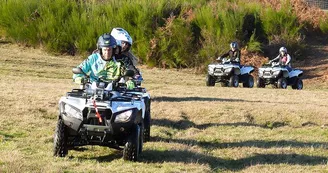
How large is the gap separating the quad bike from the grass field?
224mm

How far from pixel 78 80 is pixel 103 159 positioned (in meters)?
1.09

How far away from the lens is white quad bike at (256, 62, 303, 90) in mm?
24141

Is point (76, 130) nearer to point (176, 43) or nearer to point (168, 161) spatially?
point (168, 161)

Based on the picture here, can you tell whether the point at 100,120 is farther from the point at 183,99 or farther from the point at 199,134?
the point at 183,99

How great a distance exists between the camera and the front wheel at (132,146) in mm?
8705

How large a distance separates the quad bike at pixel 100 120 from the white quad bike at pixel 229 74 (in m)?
14.6

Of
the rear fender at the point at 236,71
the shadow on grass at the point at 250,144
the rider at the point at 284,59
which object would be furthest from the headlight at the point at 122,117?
the rider at the point at 284,59

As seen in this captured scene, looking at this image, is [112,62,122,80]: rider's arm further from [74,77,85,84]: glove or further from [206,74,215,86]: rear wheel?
[206,74,215,86]: rear wheel

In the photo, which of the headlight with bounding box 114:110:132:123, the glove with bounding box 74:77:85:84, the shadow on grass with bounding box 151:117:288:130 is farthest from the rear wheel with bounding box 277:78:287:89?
the headlight with bounding box 114:110:132:123

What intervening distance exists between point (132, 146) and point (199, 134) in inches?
140

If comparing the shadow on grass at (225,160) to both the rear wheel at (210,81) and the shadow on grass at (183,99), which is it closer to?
the shadow on grass at (183,99)

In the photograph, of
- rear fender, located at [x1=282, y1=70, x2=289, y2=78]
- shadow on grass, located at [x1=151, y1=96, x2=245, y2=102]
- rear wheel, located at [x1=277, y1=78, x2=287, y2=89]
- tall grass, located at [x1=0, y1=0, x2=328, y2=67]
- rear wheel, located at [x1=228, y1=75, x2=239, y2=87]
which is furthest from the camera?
tall grass, located at [x1=0, y1=0, x2=328, y2=67]

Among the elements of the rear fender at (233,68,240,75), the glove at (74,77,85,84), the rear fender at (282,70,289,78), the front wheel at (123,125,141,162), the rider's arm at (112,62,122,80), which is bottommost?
the rear fender at (282,70,289,78)

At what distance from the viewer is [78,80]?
9289 millimetres
